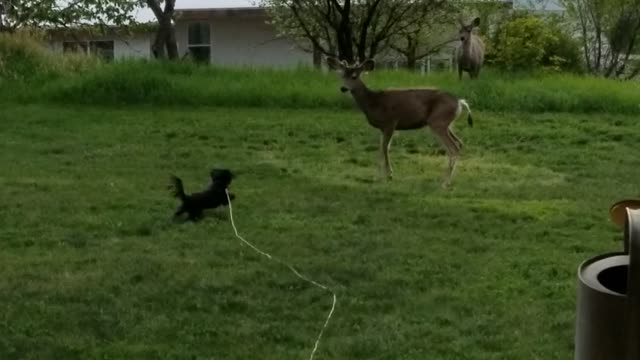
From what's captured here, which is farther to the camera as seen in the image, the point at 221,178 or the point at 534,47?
the point at 534,47

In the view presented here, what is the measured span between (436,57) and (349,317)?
972 inches

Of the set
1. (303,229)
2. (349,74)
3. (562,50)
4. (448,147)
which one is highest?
(349,74)

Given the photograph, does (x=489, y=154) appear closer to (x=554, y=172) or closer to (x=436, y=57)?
(x=554, y=172)

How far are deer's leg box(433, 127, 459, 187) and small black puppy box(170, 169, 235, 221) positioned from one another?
2406mm

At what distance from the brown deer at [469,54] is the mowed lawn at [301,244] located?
3.98 metres

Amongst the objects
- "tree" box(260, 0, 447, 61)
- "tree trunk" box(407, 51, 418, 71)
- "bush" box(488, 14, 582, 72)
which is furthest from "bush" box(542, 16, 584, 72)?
"tree trunk" box(407, 51, 418, 71)

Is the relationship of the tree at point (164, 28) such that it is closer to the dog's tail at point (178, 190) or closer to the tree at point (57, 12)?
the tree at point (57, 12)

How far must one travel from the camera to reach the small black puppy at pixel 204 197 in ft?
23.7

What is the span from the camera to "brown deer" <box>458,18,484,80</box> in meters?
16.2

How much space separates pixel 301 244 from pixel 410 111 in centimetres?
339

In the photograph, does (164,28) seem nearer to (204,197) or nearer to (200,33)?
(200,33)

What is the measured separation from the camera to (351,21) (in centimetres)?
2064

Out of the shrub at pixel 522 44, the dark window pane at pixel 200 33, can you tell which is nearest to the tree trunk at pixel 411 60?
the shrub at pixel 522 44

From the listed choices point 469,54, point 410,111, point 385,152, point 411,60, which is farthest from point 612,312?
point 411,60
